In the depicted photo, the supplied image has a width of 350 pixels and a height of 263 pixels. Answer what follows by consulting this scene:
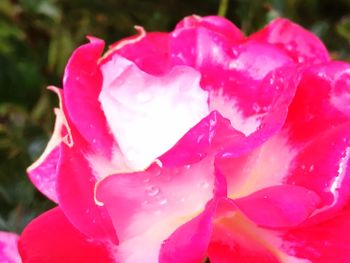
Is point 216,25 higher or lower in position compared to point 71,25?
higher

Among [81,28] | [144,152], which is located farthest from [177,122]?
[81,28]

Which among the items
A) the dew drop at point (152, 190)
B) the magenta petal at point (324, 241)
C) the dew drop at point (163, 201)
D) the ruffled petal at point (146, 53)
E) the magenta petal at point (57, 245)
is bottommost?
the magenta petal at point (57, 245)

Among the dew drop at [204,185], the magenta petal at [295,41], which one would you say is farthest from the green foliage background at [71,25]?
the dew drop at [204,185]

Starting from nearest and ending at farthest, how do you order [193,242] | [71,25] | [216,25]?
1. [193,242]
2. [216,25]
3. [71,25]

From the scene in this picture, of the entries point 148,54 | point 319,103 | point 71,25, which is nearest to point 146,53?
point 148,54

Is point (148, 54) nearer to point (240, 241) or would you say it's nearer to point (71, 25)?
point (240, 241)

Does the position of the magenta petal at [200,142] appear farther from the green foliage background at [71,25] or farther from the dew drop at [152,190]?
the green foliage background at [71,25]
